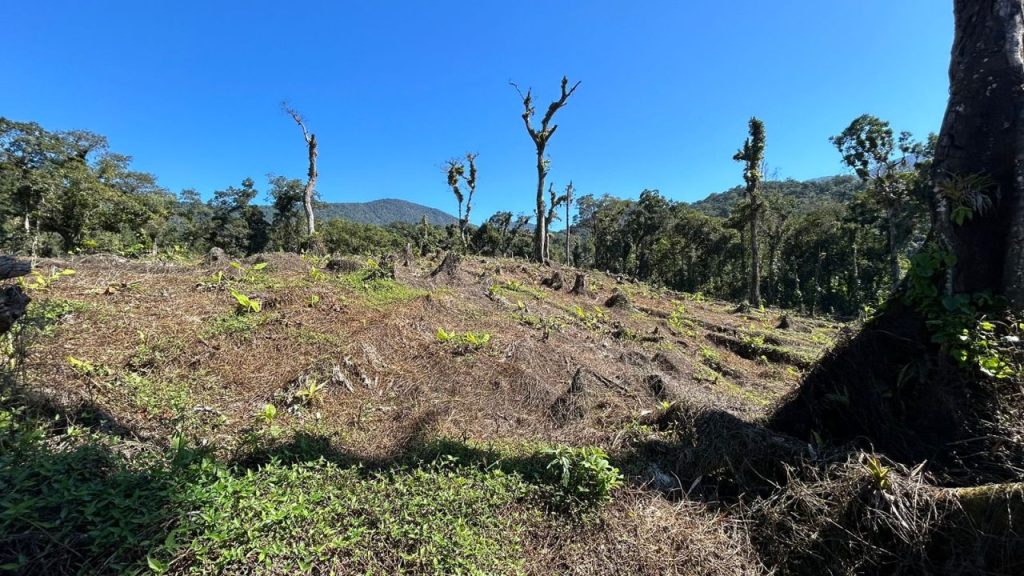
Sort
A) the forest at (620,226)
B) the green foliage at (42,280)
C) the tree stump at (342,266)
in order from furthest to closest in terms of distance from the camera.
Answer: the forest at (620,226) → the tree stump at (342,266) → the green foliage at (42,280)

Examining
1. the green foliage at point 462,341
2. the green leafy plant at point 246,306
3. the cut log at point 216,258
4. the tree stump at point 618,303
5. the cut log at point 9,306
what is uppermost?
the cut log at point 216,258

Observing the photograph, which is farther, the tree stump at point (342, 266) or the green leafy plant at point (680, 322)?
the green leafy plant at point (680, 322)

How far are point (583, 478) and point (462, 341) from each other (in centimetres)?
361

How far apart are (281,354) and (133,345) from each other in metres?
1.54

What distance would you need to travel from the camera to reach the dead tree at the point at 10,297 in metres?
3.05

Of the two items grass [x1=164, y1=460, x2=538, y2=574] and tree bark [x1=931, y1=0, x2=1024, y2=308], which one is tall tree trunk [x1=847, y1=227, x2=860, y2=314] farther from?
grass [x1=164, y1=460, x2=538, y2=574]

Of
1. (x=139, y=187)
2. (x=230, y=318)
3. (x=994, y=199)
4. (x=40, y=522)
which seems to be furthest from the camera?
(x=139, y=187)

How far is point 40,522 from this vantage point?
2150mm

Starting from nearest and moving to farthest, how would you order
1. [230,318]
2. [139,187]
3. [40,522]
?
[40,522], [230,318], [139,187]

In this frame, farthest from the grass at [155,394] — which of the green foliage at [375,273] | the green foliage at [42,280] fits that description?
the green foliage at [375,273]

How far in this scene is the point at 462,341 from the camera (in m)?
6.54

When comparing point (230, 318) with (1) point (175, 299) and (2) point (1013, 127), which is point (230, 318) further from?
(2) point (1013, 127)

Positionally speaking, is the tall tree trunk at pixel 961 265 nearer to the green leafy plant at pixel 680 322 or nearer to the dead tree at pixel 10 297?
the dead tree at pixel 10 297

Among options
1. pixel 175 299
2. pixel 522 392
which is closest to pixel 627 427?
pixel 522 392
